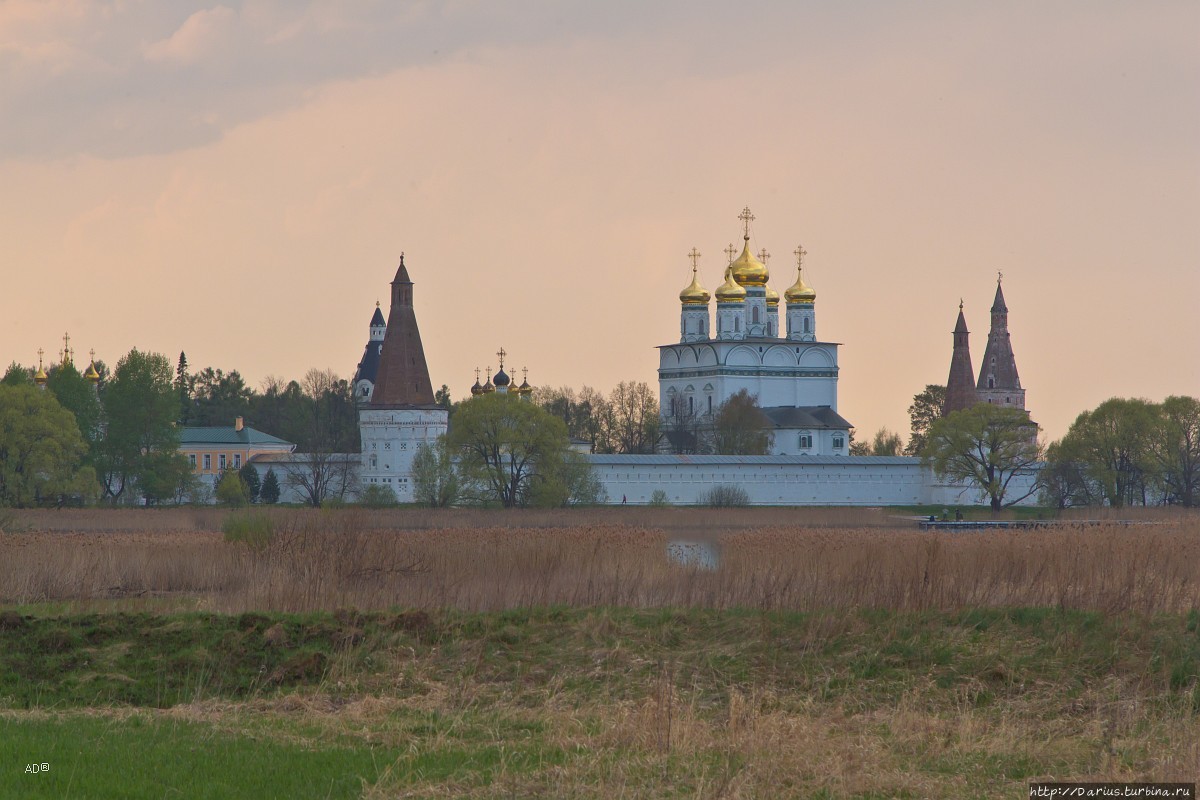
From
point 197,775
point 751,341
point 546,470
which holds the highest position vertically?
point 751,341

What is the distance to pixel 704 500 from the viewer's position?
189ft

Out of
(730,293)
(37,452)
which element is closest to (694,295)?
(730,293)

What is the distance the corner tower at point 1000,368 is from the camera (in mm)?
86044

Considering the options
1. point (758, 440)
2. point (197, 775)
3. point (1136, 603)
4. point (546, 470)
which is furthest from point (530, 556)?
point (758, 440)

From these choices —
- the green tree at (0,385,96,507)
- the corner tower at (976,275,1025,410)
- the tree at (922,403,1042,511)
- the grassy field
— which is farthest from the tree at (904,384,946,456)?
the grassy field

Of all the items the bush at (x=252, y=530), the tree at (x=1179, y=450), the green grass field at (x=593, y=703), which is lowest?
the green grass field at (x=593, y=703)

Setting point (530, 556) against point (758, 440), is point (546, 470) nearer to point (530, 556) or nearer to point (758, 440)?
point (758, 440)

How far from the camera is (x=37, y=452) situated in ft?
151

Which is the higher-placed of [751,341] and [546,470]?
[751,341]

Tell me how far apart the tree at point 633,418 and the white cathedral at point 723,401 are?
3.97 feet

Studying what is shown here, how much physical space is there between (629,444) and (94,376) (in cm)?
2249

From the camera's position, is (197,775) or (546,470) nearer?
(197,775)

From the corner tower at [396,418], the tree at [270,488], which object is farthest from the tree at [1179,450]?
the tree at [270,488]

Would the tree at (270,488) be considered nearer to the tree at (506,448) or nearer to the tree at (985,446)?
the tree at (506,448)
